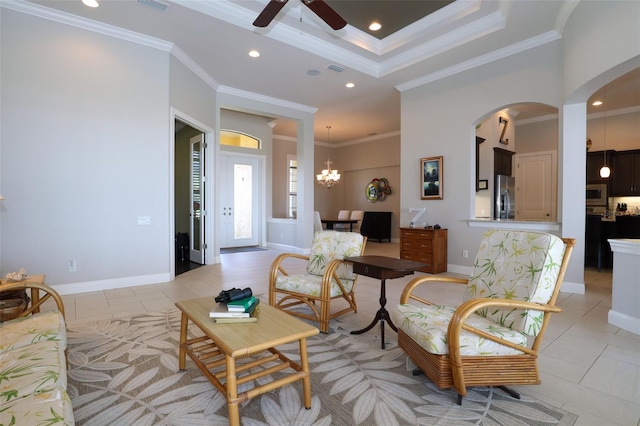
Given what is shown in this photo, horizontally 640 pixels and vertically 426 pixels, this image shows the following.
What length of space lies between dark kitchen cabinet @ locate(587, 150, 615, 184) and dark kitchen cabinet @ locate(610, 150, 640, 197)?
10 cm

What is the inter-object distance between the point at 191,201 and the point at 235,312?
516cm

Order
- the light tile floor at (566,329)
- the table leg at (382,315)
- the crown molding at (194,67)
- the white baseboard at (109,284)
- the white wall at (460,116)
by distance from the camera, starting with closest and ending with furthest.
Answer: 1. the light tile floor at (566,329)
2. the table leg at (382,315)
3. the white baseboard at (109,284)
4. the white wall at (460,116)
5. the crown molding at (194,67)

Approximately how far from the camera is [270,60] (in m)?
5.09

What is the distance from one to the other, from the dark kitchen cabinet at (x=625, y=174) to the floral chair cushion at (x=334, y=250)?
23.5 feet

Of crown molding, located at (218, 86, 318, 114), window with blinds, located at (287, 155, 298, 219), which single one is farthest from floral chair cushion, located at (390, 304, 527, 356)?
window with blinds, located at (287, 155, 298, 219)

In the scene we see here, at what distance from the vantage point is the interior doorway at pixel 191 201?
612 cm

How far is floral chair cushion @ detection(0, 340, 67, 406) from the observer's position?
1.27 m

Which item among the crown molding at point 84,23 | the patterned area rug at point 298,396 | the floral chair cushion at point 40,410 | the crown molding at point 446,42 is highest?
the crown molding at point 446,42

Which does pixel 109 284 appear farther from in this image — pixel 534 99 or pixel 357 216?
pixel 357 216

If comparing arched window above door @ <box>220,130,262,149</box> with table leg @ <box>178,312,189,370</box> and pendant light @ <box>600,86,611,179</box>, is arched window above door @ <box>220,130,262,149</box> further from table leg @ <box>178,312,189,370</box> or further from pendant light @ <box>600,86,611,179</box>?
pendant light @ <box>600,86,611,179</box>

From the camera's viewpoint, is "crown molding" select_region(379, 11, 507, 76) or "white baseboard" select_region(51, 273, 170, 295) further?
"crown molding" select_region(379, 11, 507, 76)

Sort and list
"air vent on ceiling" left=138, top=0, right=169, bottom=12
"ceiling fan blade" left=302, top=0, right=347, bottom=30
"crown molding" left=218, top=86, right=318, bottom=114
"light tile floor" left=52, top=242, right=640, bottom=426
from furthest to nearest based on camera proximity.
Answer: "crown molding" left=218, top=86, right=318, bottom=114
"air vent on ceiling" left=138, top=0, right=169, bottom=12
"ceiling fan blade" left=302, top=0, right=347, bottom=30
"light tile floor" left=52, top=242, right=640, bottom=426

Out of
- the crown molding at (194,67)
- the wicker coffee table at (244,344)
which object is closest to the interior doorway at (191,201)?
the crown molding at (194,67)

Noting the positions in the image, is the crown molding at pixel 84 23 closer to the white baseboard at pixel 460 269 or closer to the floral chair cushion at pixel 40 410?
the floral chair cushion at pixel 40 410
